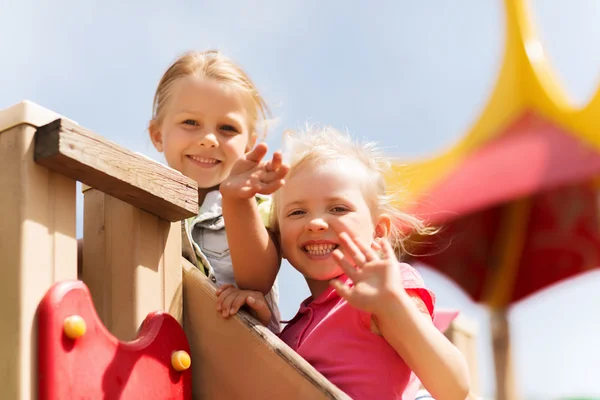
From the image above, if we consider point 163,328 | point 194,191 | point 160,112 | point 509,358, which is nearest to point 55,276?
point 163,328

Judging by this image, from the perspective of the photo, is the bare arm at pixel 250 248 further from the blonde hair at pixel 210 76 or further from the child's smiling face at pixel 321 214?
the blonde hair at pixel 210 76

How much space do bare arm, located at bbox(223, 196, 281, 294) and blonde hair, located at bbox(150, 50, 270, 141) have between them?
0.69m

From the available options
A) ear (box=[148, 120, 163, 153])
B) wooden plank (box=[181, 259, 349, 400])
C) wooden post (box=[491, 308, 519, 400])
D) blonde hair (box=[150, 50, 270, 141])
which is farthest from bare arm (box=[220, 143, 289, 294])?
wooden post (box=[491, 308, 519, 400])

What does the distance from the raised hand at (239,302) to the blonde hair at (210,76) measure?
831mm

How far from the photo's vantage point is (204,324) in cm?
168

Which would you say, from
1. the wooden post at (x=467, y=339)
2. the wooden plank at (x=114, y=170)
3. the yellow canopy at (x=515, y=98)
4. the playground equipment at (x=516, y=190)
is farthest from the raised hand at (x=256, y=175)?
the yellow canopy at (x=515, y=98)

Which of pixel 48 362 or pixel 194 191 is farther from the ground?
pixel 194 191

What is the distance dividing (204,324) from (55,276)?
363 millimetres

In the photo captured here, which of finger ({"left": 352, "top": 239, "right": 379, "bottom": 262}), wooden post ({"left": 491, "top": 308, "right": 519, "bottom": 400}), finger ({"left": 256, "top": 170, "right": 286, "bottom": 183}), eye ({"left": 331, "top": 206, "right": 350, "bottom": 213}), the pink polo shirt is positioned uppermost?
finger ({"left": 256, "top": 170, "right": 286, "bottom": 183})

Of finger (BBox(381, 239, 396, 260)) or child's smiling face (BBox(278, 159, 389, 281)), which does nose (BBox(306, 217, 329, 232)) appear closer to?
child's smiling face (BBox(278, 159, 389, 281))

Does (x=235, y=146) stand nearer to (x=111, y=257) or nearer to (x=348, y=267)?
(x=111, y=257)

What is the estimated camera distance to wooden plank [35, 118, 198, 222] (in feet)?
4.69

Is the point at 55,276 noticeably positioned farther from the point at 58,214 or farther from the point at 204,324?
the point at 204,324

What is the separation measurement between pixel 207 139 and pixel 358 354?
0.88 m
